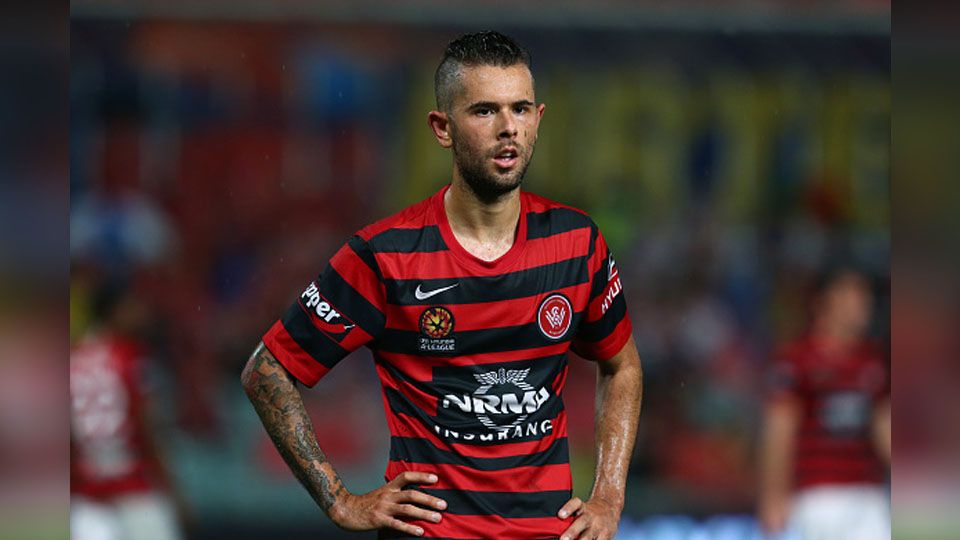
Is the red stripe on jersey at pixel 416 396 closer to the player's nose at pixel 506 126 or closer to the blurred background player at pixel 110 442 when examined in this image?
the player's nose at pixel 506 126

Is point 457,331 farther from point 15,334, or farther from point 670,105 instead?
point 670,105

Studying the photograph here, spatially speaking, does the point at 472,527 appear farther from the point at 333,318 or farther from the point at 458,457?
the point at 333,318

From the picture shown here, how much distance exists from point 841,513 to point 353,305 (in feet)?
14.3

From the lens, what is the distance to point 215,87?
9562 millimetres

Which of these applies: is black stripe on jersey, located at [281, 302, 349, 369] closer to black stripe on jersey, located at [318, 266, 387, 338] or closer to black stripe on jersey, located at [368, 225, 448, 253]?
black stripe on jersey, located at [318, 266, 387, 338]

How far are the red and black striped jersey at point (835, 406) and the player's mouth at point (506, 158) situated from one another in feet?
12.8

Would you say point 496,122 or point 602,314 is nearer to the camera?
point 496,122

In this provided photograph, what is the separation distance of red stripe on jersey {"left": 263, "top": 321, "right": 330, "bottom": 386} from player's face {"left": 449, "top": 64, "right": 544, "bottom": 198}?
0.62m

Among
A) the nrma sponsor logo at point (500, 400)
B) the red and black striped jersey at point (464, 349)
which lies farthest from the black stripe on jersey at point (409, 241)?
the nrma sponsor logo at point (500, 400)

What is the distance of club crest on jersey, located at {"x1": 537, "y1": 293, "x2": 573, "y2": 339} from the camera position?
3.26 m

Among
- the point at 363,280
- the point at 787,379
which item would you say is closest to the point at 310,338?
the point at 363,280

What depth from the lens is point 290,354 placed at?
11.0 feet

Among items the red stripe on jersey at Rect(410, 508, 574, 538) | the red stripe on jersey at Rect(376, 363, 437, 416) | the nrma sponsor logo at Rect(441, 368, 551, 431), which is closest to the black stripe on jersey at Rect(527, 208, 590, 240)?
the nrma sponsor logo at Rect(441, 368, 551, 431)

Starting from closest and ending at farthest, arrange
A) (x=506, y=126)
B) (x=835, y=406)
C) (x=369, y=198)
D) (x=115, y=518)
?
1. (x=506, y=126)
2. (x=835, y=406)
3. (x=115, y=518)
4. (x=369, y=198)
